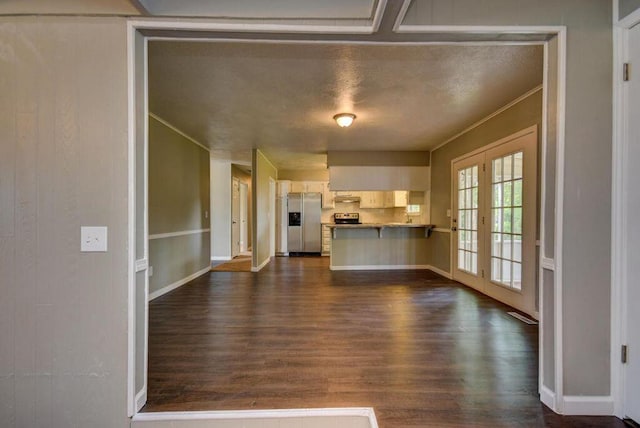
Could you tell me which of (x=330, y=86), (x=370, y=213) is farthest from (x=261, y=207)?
(x=330, y=86)

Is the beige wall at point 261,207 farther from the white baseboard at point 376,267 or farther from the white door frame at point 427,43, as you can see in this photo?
the white door frame at point 427,43

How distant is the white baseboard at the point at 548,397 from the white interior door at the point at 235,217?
668 centimetres

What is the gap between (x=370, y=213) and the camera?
7.65 meters

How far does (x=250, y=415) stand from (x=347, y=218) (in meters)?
6.10

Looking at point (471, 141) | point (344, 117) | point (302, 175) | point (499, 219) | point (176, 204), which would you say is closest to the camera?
point (344, 117)

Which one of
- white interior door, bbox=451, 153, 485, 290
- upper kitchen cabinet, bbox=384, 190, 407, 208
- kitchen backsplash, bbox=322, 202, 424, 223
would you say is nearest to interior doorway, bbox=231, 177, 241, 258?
kitchen backsplash, bbox=322, 202, 424, 223

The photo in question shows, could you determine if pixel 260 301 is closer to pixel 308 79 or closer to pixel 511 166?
pixel 308 79

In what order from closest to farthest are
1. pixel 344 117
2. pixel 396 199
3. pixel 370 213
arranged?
pixel 344 117, pixel 396 199, pixel 370 213

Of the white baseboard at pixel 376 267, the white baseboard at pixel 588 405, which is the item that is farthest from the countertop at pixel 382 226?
A: the white baseboard at pixel 588 405

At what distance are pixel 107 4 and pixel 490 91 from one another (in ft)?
10.5

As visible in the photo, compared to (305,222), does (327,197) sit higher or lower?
higher

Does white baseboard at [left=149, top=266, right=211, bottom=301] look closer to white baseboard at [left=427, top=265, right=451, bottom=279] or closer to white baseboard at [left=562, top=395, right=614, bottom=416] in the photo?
white baseboard at [left=562, top=395, right=614, bottom=416]

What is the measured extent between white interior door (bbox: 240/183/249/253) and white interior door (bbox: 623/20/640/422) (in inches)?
303

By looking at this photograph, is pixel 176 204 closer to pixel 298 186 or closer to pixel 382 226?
pixel 382 226
